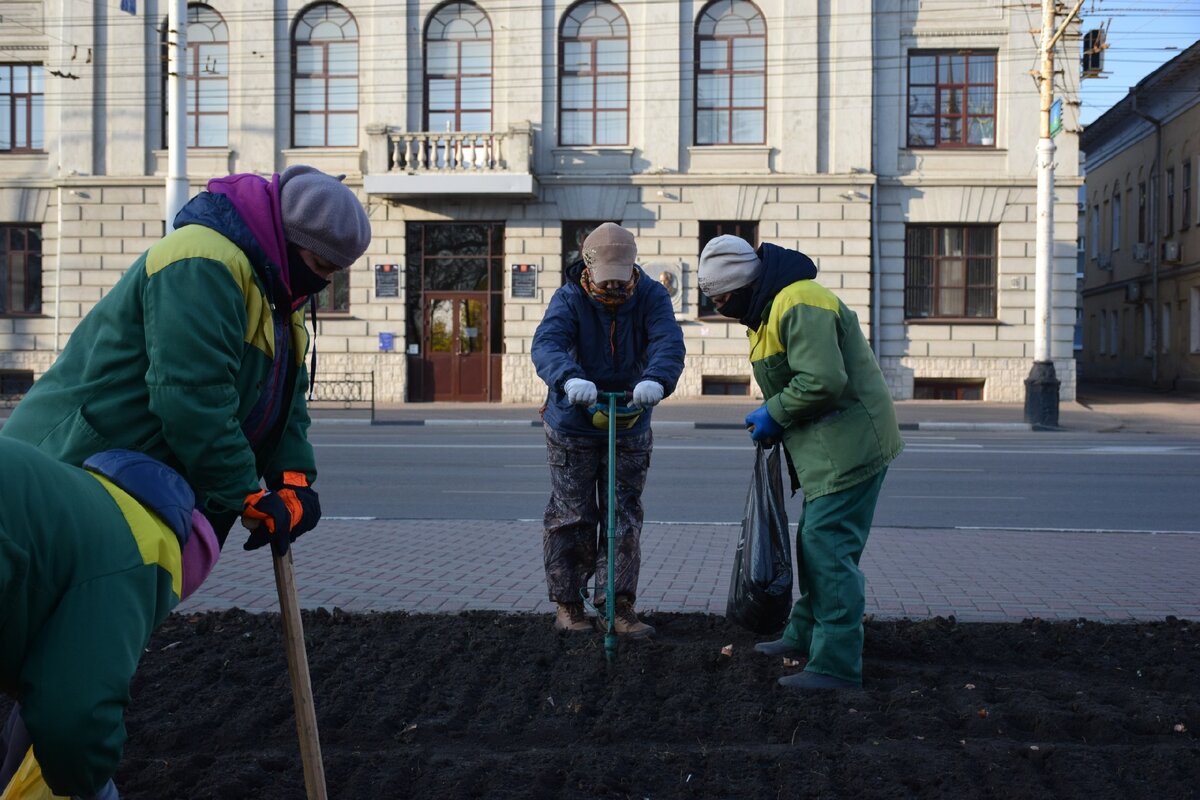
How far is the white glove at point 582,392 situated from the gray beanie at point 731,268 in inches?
24.2

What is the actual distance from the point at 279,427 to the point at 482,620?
2492mm

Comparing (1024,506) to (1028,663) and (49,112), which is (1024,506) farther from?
(49,112)

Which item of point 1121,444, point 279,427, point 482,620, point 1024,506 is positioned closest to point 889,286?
point 1121,444

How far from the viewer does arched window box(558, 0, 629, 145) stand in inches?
1085

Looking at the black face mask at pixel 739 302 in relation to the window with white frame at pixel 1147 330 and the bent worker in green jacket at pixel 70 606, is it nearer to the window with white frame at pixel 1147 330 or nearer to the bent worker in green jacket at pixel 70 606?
the bent worker in green jacket at pixel 70 606

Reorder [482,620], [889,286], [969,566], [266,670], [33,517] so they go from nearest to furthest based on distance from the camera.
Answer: [33,517], [266,670], [482,620], [969,566], [889,286]

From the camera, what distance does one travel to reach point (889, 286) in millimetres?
27125

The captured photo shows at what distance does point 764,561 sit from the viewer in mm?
5059

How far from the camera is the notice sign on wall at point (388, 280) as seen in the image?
89.7 feet

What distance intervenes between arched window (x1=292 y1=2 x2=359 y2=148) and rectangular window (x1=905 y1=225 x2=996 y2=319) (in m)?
12.7

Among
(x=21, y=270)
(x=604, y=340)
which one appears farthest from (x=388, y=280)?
(x=604, y=340)

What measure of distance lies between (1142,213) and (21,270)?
109 ft

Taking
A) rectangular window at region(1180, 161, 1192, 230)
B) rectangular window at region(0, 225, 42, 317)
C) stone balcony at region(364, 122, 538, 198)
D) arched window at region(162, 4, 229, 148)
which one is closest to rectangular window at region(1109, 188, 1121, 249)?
rectangular window at region(1180, 161, 1192, 230)

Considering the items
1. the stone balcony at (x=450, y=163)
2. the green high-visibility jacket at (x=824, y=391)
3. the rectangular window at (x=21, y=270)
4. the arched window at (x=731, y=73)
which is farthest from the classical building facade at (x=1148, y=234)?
the green high-visibility jacket at (x=824, y=391)
